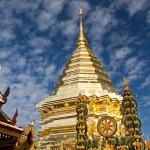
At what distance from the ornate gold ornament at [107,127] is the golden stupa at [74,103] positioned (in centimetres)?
107

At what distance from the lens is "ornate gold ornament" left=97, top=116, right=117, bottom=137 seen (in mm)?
17938

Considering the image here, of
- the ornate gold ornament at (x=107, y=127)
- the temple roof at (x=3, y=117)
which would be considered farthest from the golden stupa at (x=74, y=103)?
the temple roof at (x=3, y=117)

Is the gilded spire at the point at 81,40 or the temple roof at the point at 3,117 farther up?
the gilded spire at the point at 81,40

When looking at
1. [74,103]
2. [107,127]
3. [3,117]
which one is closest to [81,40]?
[74,103]

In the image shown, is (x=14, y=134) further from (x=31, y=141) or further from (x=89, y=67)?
(x=89, y=67)

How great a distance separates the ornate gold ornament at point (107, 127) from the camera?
17.9 metres

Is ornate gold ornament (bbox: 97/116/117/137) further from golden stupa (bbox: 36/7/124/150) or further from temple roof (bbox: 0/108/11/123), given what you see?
temple roof (bbox: 0/108/11/123)

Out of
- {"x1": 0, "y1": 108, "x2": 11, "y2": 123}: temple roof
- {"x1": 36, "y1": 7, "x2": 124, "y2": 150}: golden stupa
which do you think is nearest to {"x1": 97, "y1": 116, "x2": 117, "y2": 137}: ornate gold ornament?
{"x1": 36, "y1": 7, "x2": 124, "y2": 150}: golden stupa

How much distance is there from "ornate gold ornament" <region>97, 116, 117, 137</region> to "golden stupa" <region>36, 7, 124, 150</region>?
1.07m

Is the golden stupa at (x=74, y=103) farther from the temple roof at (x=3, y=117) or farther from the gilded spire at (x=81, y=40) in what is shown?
the temple roof at (x=3, y=117)

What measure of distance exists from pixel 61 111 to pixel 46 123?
219 cm

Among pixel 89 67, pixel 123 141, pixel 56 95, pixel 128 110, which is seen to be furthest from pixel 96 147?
pixel 89 67

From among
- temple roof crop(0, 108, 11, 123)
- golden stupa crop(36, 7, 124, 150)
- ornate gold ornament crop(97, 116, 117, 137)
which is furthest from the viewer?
golden stupa crop(36, 7, 124, 150)

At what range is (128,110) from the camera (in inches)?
567
